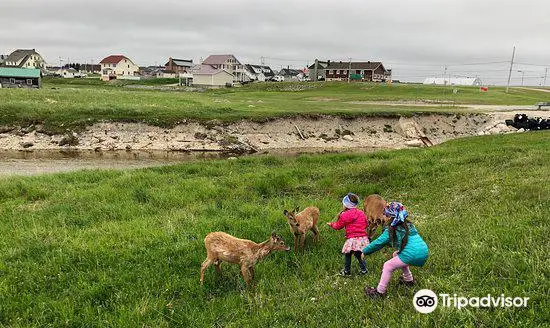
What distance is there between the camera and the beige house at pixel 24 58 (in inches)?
6260

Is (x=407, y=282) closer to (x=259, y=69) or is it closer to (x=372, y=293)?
(x=372, y=293)

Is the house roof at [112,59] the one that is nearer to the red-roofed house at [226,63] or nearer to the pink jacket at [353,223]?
the red-roofed house at [226,63]

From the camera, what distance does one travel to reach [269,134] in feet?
132

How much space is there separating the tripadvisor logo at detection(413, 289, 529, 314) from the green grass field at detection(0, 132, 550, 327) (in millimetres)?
128

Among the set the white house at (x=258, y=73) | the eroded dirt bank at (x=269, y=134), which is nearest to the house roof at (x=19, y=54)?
the white house at (x=258, y=73)

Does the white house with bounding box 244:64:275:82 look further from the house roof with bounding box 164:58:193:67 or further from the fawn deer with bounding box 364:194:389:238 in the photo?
the fawn deer with bounding box 364:194:389:238

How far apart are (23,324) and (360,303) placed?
5969 millimetres

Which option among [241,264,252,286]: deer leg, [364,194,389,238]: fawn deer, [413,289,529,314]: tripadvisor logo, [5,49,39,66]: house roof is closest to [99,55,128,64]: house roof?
[5,49,39,66]: house roof

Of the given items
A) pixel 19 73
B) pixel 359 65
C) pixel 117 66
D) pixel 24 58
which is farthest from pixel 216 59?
pixel 24 58

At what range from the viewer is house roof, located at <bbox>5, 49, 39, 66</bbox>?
A: 160 m

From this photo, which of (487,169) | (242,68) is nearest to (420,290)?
(487,169)

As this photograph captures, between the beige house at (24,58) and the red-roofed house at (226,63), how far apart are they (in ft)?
243

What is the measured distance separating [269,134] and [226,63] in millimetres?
105817

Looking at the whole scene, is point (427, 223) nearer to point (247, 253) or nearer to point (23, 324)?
point (247, 253)
